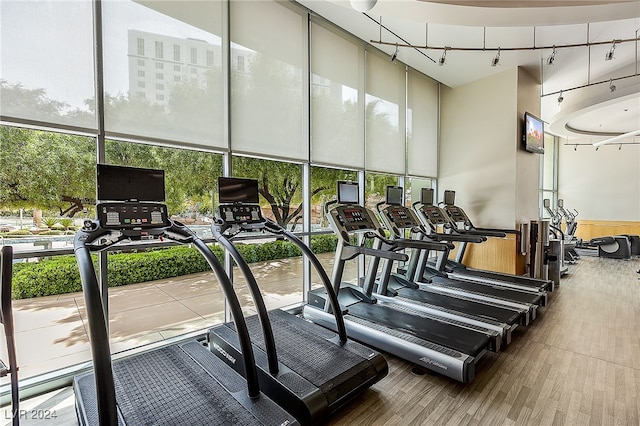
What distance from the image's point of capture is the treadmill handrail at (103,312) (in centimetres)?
154

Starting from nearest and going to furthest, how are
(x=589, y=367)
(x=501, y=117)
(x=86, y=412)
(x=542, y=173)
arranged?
(x=86, y=412) < (x=589, y=367) < (x=501, y=117) < (x=542, y=173)

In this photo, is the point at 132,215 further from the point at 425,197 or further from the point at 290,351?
the point at 425,197

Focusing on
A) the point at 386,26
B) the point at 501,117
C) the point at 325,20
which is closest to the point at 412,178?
the point at 501,117

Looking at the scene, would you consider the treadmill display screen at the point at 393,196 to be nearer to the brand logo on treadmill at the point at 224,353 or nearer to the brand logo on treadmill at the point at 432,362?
the brand logo on treadmill at the point at 432,362

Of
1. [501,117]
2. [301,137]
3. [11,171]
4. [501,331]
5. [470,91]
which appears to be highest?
[470,91]

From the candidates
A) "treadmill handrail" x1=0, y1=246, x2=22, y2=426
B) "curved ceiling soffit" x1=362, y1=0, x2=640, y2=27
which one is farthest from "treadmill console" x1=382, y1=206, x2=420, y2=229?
"treadmill handrail" x1=0, y1=246, x2=22, y2=426

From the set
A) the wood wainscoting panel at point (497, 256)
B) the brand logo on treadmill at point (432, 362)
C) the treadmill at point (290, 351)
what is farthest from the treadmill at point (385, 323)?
the wood wainscoting panel at point (497, 256)

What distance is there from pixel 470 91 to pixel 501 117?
3.13 feet

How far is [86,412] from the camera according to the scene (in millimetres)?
1936

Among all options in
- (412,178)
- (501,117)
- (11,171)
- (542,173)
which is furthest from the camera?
(542,173)

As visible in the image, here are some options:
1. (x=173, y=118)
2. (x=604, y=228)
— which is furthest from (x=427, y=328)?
(x=604, y=228)

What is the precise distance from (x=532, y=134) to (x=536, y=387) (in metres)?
5.61

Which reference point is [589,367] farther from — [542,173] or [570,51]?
[542,173]

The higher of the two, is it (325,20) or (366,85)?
(325,20)
